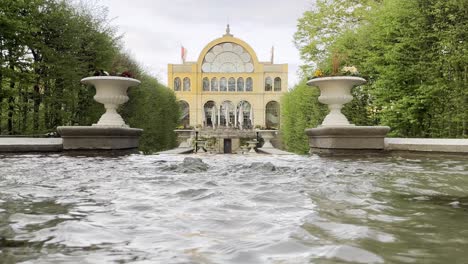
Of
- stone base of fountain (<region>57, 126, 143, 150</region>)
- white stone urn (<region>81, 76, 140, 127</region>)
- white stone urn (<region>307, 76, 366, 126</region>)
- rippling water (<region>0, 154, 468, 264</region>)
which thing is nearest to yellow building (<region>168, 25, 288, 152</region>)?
white stone urn (<region>81, 76, 140, 127</region>)

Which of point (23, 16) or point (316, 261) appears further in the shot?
point (23, 16)

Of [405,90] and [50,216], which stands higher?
[405,90]

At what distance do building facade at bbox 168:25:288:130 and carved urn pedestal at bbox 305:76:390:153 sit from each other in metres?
44.9

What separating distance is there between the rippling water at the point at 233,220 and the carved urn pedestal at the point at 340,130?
12.1 ft

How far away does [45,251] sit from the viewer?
1.66m

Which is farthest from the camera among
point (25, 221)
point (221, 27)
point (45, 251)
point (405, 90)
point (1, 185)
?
point (221, 27)

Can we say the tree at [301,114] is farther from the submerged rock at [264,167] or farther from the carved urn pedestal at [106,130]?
the submerged rock at [264,167]

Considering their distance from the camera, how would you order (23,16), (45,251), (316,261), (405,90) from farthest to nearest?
(405,90)
(23,16)
(45,251)
(316,261)

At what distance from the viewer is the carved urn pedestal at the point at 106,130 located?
25.6 feet

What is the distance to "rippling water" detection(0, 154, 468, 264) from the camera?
1.63 metres

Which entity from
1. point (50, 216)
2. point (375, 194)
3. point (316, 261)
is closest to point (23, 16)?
point (50, 216)

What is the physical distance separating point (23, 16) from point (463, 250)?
1077 centimetres

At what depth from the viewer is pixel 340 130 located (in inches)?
307

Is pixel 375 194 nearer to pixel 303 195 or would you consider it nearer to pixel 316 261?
pixel 303 195
